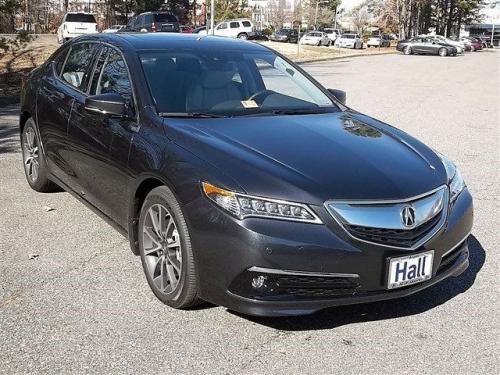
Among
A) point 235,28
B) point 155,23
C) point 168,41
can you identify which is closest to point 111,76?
point 168,41

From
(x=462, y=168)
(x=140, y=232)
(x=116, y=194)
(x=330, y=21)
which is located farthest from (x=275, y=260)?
(x=330, y=21)

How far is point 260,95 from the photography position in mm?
4578

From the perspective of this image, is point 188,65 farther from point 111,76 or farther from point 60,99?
point 60,99

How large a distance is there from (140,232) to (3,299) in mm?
911

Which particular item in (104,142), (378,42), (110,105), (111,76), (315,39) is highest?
(111,76)

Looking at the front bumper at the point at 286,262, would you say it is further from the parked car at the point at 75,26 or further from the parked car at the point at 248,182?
the parked car at the point at 75,26

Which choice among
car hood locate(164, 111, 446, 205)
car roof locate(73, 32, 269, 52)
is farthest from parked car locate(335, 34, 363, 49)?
car hood locate(164, 111, 446, 205)

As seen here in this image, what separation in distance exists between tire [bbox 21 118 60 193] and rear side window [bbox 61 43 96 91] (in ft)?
2.56

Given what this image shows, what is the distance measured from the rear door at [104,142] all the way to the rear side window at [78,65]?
202mm

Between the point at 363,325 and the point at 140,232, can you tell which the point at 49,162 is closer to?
the point at 140,232

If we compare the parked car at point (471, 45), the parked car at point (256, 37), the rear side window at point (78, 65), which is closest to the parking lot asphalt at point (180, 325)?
the rear side window at point (78, 65)

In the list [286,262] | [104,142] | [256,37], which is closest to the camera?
[286,262]

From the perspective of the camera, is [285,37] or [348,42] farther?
[285,37]

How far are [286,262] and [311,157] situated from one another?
712 mm
